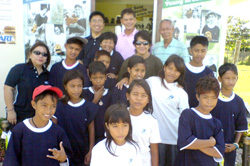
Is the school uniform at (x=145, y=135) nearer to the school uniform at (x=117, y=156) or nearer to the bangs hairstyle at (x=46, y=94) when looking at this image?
the school uniform at (x=117, y=156)

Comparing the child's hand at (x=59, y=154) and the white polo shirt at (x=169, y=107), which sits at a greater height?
the white polo shirt at (x=169, y=107)

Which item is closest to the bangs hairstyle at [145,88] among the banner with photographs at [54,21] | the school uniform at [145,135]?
the school uniform at [145,135]

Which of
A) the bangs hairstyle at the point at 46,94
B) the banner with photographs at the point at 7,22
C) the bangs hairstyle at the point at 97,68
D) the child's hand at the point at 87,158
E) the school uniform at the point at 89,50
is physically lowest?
the child's hand at the point at 87,158

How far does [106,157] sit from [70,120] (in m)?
0.81

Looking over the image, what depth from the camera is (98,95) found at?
2.92 m

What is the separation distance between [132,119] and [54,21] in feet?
9.76

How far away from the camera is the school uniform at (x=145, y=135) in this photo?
2338 millimetres

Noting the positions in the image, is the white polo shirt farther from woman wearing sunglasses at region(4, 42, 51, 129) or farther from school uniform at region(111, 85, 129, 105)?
woman wearing sunglasses at region(4, 42, 51, 129)

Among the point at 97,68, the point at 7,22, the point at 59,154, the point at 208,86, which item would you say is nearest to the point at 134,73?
the point at 97,68

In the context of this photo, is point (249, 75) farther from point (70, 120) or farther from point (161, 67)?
point (70, 120)

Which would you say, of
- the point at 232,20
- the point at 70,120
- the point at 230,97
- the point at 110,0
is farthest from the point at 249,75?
the point at 70,120

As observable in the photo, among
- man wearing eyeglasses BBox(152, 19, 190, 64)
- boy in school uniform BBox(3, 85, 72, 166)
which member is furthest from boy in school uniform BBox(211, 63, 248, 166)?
boy in school uniform BBox(3, 85, 72, 166)

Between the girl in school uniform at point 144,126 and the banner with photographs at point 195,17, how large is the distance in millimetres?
2675

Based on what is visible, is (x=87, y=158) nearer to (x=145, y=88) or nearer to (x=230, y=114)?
(x=145, y=88)
